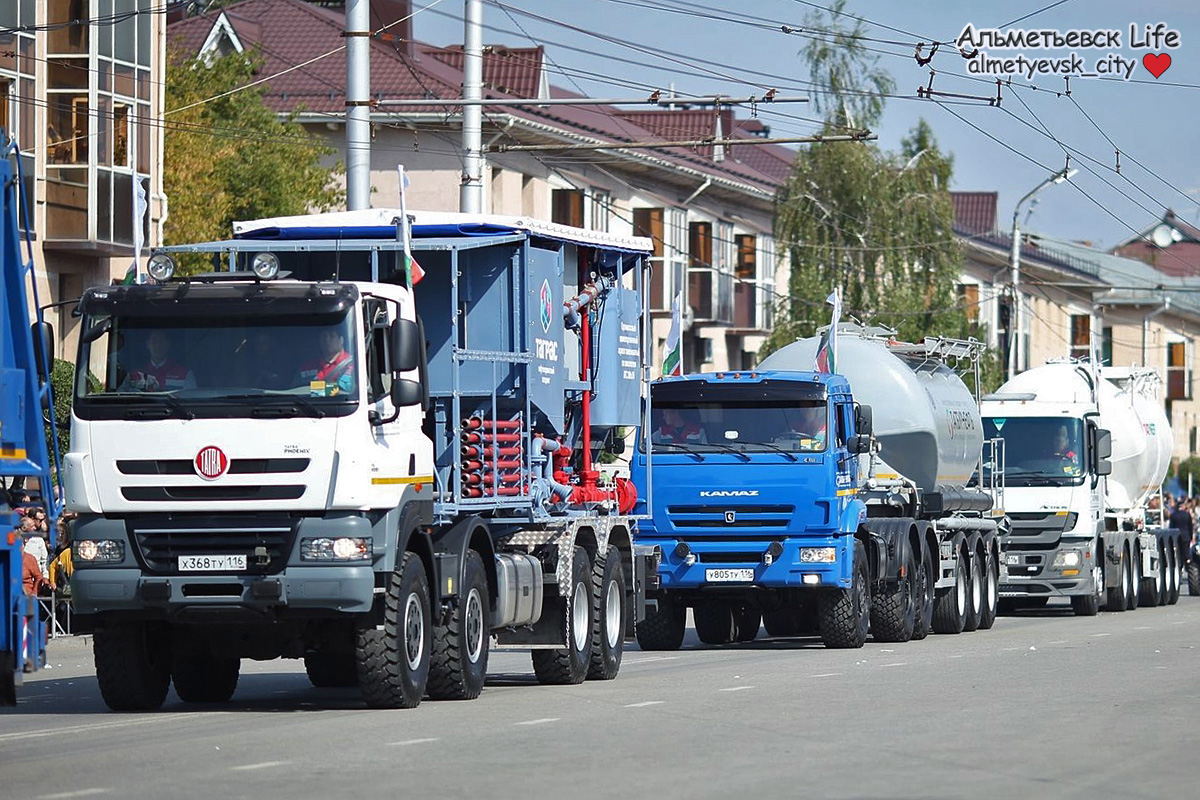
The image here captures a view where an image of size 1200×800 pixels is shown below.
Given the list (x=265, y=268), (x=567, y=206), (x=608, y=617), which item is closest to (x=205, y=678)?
(x=265, y=268)

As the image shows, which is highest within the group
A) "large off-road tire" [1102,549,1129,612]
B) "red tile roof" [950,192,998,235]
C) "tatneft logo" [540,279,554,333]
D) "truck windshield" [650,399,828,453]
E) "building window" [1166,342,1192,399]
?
"red tile roof" [950,192,998,235]

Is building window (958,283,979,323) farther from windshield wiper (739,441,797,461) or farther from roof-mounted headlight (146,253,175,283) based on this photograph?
roof-mounted headlight (146,253,175,283)

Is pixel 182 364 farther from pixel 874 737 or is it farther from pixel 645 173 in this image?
pixel 645 173

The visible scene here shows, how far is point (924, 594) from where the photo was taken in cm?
2773

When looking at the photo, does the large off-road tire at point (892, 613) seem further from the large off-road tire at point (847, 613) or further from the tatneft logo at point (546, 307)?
the tatneft logo at point (546, 307)

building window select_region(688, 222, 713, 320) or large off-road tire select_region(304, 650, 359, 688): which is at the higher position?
building window select_region(688, 222, 713, 320)

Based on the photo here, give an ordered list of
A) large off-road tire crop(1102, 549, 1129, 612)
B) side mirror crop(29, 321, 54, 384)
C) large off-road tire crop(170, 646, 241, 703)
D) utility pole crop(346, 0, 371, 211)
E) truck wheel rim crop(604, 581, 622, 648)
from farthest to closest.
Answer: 1. large off-road tire crop(1102, 549, 1129, 612)
2. utility pole crop(346, 0, 371, 211)
3. truck wheel rim crop(604, 581, 622, 648)
4. large off-road tire crop(170, 646, 241, 703)
5. side mirror crop(29, 321, 54, 384)

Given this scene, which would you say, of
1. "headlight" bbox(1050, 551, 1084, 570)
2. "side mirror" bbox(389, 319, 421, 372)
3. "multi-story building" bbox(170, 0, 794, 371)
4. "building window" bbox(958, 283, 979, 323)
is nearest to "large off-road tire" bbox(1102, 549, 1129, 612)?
"headlight" bbox(1050, 551, 1084, 570)

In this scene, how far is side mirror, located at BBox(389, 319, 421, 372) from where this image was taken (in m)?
15.5

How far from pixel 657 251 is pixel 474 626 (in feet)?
142

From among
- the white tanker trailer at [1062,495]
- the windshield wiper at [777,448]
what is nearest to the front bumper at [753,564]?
the windshield wiper at [777,448]

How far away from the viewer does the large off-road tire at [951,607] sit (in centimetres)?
2930

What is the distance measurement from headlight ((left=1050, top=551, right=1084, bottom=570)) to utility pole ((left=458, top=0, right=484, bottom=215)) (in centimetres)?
1107

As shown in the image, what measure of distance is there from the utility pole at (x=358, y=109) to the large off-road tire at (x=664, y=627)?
212 inches
